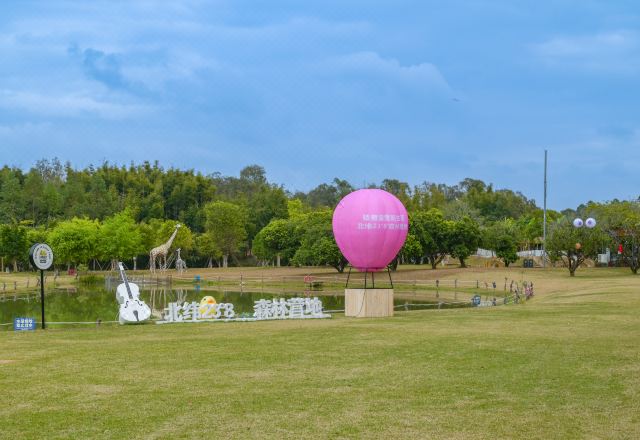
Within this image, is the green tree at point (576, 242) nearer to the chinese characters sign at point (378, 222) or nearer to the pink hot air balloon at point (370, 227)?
the pink hot air balloon at point (370, 227)

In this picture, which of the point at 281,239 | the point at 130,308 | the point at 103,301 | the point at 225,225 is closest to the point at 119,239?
the point at 281,239

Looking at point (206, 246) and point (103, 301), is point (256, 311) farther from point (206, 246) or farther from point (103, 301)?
point (206, 246)

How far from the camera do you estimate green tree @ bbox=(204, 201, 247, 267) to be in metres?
90.1

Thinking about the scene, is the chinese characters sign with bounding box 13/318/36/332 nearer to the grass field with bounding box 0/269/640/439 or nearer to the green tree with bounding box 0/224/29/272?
the grass field with bounding box 0/269/640/439

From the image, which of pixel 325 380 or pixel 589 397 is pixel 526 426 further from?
pixel 325 380

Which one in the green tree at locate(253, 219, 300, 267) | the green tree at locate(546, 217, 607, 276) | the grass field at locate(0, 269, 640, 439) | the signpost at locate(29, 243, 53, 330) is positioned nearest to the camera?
the grass field at locate(0, 269, 640, 439)

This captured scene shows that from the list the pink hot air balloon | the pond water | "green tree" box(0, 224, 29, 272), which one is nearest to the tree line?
"green tree" box(0, 224, 29, 272)

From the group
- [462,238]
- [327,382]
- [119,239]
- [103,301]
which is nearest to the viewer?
[327,382]

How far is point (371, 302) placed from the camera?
27484 millimetres

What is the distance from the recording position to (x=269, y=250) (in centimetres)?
8219

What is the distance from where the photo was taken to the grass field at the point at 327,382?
34.3 feet

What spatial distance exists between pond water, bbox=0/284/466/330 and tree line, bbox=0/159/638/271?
15101 millimetres

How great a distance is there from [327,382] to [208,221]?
7801 cm

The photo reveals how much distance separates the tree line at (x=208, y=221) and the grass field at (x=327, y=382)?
46.6 meters
